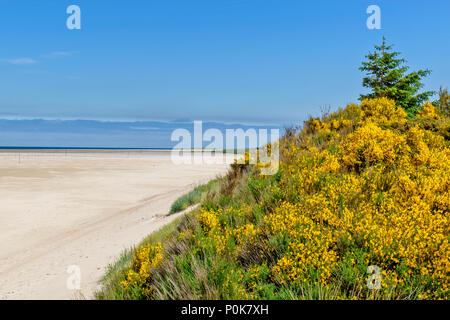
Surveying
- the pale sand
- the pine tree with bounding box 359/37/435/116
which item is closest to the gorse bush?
the pale sand

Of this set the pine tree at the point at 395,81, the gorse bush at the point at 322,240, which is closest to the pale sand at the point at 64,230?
the gorse bush at the point at 322,240

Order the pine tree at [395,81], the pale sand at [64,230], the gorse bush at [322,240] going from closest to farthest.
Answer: the gorse bush at [322,240] → the pale sand at [64,230] → the pine tree at [395,81]

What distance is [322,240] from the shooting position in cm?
417

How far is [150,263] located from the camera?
5539mm

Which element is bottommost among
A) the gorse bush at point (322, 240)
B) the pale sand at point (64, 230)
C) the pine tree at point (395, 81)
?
the pale sand at point (64, 230)

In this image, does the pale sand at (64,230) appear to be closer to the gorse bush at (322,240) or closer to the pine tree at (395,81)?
the gorse bush at (322,240)

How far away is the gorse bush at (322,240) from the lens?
145 inches

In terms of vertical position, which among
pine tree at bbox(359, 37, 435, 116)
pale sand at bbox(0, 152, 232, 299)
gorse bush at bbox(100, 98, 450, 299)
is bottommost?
pale sand at bbox(0, 152, 232, 299)

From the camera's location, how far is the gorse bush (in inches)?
145

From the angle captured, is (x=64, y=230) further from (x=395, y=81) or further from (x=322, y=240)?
(x=395, y=81)

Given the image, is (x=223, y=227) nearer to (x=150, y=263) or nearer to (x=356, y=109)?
(x=150, y=263)

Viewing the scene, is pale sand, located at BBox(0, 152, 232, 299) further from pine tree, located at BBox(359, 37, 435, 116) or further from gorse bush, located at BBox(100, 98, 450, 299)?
pine tree, located at BBox(359, 37, 435, 116)

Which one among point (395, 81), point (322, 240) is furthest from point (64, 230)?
point (395, 81)

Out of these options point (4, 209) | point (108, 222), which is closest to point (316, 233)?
point (108, 222)
